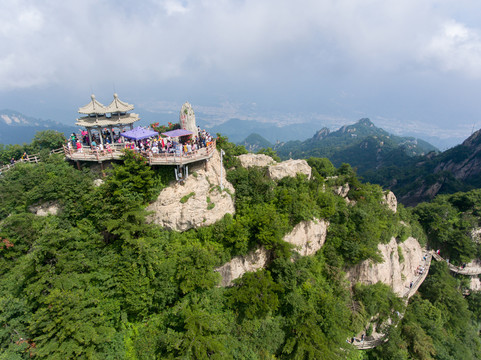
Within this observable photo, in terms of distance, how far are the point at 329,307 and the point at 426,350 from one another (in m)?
15.0

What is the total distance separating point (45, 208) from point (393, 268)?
4198 centimetres

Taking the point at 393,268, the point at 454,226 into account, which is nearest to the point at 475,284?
the point at 454,226

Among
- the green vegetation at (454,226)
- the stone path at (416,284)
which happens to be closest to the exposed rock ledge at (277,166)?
the stone path at (416,284)

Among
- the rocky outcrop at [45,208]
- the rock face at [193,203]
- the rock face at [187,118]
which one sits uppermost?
the rock face at [187,118]

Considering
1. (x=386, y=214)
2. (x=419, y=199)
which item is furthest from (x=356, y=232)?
(x=419, y=199)

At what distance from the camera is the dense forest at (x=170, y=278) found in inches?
593

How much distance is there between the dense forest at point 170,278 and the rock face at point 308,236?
1013 mm

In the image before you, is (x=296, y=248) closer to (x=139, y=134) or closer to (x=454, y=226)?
(x=139, y=134)

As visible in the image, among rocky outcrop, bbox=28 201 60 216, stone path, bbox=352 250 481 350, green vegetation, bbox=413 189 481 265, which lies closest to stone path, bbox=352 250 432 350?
stone path, bbox=352 250 481 350

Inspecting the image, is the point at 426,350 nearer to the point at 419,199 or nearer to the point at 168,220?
the point at 168,220

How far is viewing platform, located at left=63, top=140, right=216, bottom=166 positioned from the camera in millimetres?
20391

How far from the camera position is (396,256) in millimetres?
32469

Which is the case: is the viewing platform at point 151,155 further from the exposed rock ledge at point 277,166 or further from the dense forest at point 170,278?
the exposed rock ledge at point 277,166

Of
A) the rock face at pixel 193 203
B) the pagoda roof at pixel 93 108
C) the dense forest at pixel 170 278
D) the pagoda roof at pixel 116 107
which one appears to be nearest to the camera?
the dense forest at pixel 170 278
